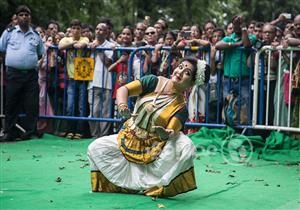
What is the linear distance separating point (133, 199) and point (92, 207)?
51 centimetres

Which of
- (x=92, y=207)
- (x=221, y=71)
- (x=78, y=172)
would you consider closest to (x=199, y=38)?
(x=221, y=71)

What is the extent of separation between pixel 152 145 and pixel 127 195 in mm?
483

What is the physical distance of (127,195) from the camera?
5641 mm

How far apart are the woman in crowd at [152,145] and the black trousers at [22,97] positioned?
14.4 feet

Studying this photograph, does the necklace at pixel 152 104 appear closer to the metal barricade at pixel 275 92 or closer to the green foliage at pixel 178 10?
the metal barricade at pixel 275 92

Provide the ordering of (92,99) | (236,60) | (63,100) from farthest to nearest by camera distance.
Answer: (63,100)
(92,99)
(236,60)

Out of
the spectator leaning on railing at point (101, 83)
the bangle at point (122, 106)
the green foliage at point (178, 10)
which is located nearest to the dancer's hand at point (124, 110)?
the bangle at point (122, 106)

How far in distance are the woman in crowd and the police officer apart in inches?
167

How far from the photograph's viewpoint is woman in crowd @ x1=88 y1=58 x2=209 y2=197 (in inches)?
217

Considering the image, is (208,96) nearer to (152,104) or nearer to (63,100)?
(63,100)

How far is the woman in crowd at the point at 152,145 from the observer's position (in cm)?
551

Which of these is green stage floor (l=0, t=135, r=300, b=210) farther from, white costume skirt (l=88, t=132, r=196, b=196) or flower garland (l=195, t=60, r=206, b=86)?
flower garland (l=195, t=60, r=206, b=86)

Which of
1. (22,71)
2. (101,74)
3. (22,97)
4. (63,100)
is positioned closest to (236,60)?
(101,74)

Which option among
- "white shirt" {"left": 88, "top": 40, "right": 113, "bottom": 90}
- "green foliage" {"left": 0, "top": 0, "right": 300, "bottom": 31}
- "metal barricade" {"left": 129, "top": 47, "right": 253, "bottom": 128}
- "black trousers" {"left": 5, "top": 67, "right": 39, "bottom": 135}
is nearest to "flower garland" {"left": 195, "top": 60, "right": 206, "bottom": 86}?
"metal barricade" {"left": 129, "top": 47, "right": 253, "bottom": 128}
